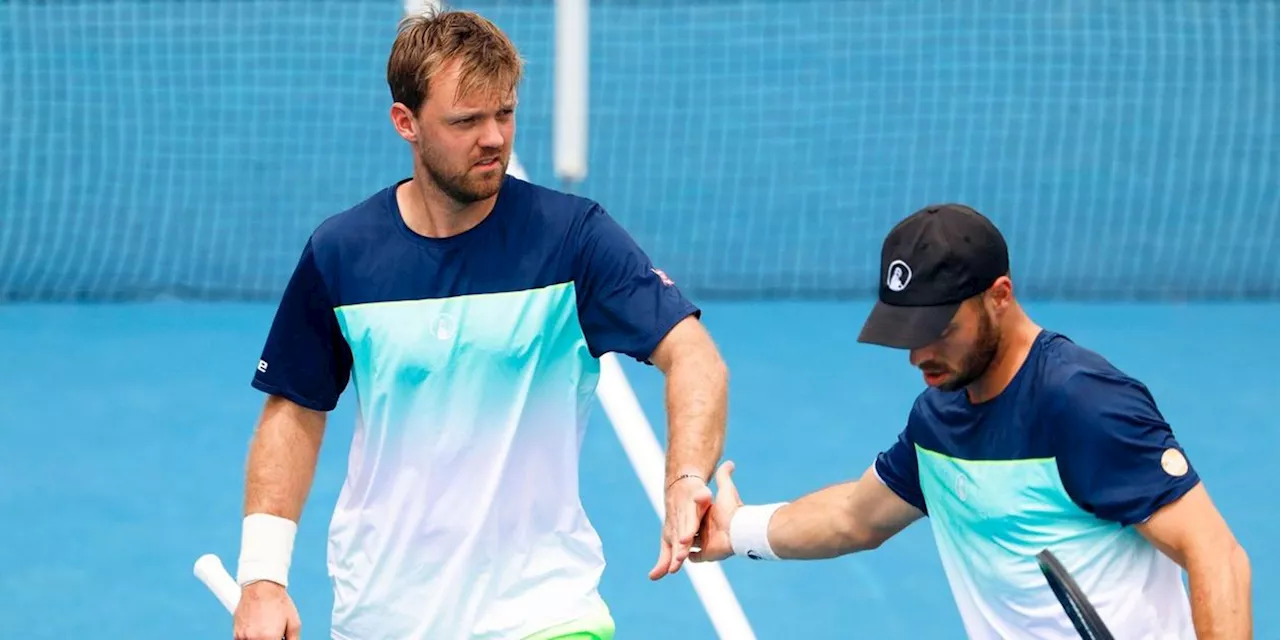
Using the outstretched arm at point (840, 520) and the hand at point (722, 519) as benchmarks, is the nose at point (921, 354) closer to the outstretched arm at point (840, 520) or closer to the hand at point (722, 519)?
the outstretched arm at point (840, 520)

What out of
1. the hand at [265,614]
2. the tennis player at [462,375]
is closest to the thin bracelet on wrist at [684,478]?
the tennis player at [462,375]

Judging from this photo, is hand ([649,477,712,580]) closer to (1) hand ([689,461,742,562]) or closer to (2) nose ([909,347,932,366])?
(2) nose ([909,347,932,366])

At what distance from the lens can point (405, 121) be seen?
569cm

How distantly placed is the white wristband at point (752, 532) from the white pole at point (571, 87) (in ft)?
15.2

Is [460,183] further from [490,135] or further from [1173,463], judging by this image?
[1173,463]

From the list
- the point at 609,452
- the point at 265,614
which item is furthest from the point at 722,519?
the point at 609,452

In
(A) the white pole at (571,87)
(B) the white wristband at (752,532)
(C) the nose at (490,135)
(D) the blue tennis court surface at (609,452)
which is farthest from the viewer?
(A) the white pole at (571,87)

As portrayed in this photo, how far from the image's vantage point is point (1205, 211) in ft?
50.6

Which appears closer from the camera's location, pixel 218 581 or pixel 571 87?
pixel 218 581

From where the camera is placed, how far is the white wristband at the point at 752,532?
6.08 metres

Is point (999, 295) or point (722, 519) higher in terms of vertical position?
point (999, 295)

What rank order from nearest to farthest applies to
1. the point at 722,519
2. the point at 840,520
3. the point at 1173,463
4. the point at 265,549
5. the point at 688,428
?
the point at 1173,463
the point at 688,428
the point at 265,549
the point at 840,520
the point at 722,519

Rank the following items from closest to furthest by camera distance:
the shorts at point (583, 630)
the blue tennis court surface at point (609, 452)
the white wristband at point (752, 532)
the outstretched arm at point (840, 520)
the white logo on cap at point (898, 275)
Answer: the white logo on cap at point (898, 275)
the shorts at point (583, 630)
the outstretched arm at point (840, 520)
the white wristband at point (752, 532)
the blue tennis court surface at point (609, 452)

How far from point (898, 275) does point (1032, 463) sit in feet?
1.99
